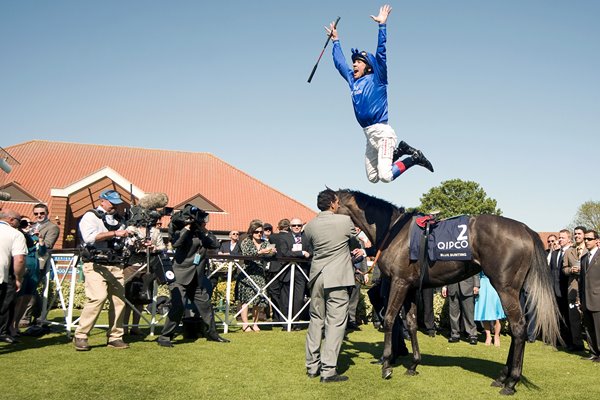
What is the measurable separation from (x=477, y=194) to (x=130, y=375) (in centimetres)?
5330

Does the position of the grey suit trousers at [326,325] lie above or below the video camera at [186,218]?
below

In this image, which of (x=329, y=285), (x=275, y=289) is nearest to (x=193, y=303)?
(x=275, y=289)

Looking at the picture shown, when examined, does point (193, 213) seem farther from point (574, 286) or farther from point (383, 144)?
point (574, 286)

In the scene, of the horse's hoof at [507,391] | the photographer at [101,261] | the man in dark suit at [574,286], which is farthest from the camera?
the man in dark suit at [574,286]

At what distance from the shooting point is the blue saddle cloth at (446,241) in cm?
595

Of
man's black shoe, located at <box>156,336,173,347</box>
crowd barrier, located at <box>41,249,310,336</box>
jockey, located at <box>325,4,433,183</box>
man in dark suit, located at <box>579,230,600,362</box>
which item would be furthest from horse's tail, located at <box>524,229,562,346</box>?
man's black shoe, located at <box>156,336,173,347</box>

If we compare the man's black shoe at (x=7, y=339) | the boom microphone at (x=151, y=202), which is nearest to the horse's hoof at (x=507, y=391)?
the boom microphone at (x=151, y=202)

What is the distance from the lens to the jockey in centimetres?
630

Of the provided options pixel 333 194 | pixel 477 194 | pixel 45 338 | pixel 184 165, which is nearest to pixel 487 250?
pixel 333 194

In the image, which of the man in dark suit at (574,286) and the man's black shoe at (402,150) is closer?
the man's black shoe at (402,150)

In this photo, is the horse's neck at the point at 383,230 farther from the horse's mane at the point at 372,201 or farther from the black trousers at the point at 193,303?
the black trousers at the point at 193,303

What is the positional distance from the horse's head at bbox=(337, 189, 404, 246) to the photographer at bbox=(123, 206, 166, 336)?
2.90 m

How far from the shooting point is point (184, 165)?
107 ft

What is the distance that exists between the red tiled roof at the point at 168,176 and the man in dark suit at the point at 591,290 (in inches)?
870
